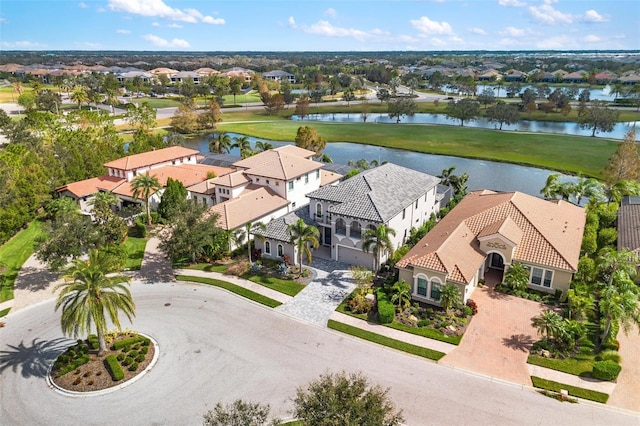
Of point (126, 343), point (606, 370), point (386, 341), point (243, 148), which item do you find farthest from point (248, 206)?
point (606, 370)

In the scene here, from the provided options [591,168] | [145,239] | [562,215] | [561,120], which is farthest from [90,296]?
[561,120]

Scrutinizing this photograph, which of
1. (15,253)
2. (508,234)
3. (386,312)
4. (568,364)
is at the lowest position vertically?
(568,364)

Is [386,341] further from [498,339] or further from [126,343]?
[126,343]

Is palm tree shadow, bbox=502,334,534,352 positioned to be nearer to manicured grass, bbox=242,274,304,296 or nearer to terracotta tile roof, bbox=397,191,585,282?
terracotta tile roof, bbox=397,191,585,282

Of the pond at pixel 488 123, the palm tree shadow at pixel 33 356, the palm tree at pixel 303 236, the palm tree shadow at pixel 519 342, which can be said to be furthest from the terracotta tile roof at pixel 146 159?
the pond at pixel 488 123

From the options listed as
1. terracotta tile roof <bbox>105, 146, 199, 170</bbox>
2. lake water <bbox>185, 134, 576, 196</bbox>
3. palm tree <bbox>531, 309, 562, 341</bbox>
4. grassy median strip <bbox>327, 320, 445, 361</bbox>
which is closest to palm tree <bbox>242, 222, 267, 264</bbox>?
grassy median strip <bbox>327, 320, 445, 361</bbox>

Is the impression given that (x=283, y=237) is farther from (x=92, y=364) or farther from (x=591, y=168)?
(x=591, y=168)

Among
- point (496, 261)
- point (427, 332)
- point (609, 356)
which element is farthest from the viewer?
point (496, 261)
